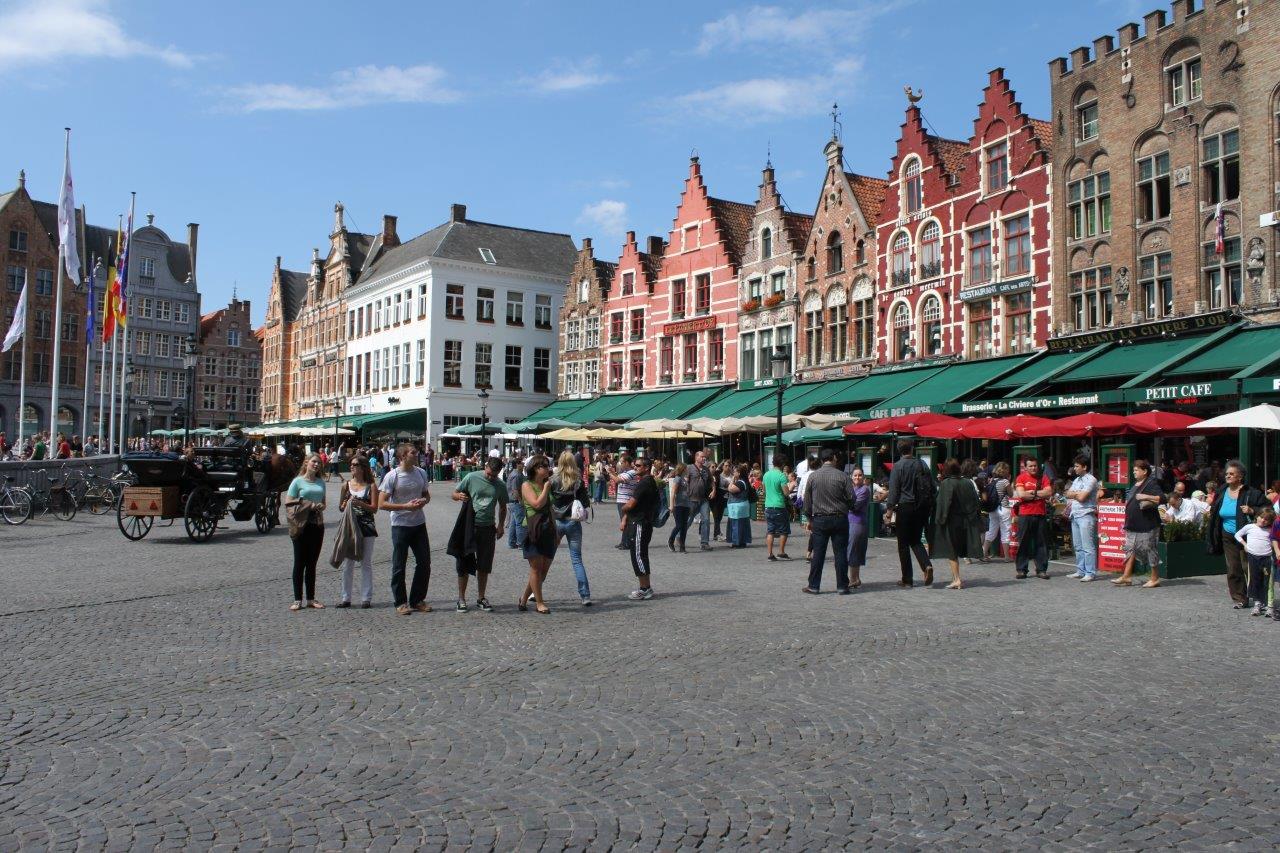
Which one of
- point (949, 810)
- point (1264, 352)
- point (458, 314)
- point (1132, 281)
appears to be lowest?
point (949, 810)

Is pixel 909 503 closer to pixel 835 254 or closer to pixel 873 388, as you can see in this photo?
pixel 873 388

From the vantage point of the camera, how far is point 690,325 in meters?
43.4

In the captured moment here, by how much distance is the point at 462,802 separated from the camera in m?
4.71

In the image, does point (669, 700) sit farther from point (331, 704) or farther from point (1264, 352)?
point (1264, 352)

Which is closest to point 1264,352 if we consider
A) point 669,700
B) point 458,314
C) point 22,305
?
point 669,700

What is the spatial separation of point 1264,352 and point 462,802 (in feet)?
66.1

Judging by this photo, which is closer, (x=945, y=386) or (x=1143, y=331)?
(x=1143, y=331)

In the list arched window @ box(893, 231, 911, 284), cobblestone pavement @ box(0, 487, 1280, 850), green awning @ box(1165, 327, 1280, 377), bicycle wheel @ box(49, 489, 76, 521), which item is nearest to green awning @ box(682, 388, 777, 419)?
arched window @ box(893, 231, 911, 284)

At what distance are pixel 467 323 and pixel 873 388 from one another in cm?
3044

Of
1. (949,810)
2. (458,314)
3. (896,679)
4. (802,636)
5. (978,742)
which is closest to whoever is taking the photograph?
(949,810)

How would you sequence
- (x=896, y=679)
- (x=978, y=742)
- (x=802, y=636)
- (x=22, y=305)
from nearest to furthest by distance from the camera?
(x=978, y=742)
(x=896, y=679)
(x=802, y=636)
(x=22, y=305)

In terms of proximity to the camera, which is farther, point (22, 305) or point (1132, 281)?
point (22, 305)

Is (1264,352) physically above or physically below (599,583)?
above

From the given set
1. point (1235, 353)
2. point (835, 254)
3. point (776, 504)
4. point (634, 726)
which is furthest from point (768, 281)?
point (634, 726)
